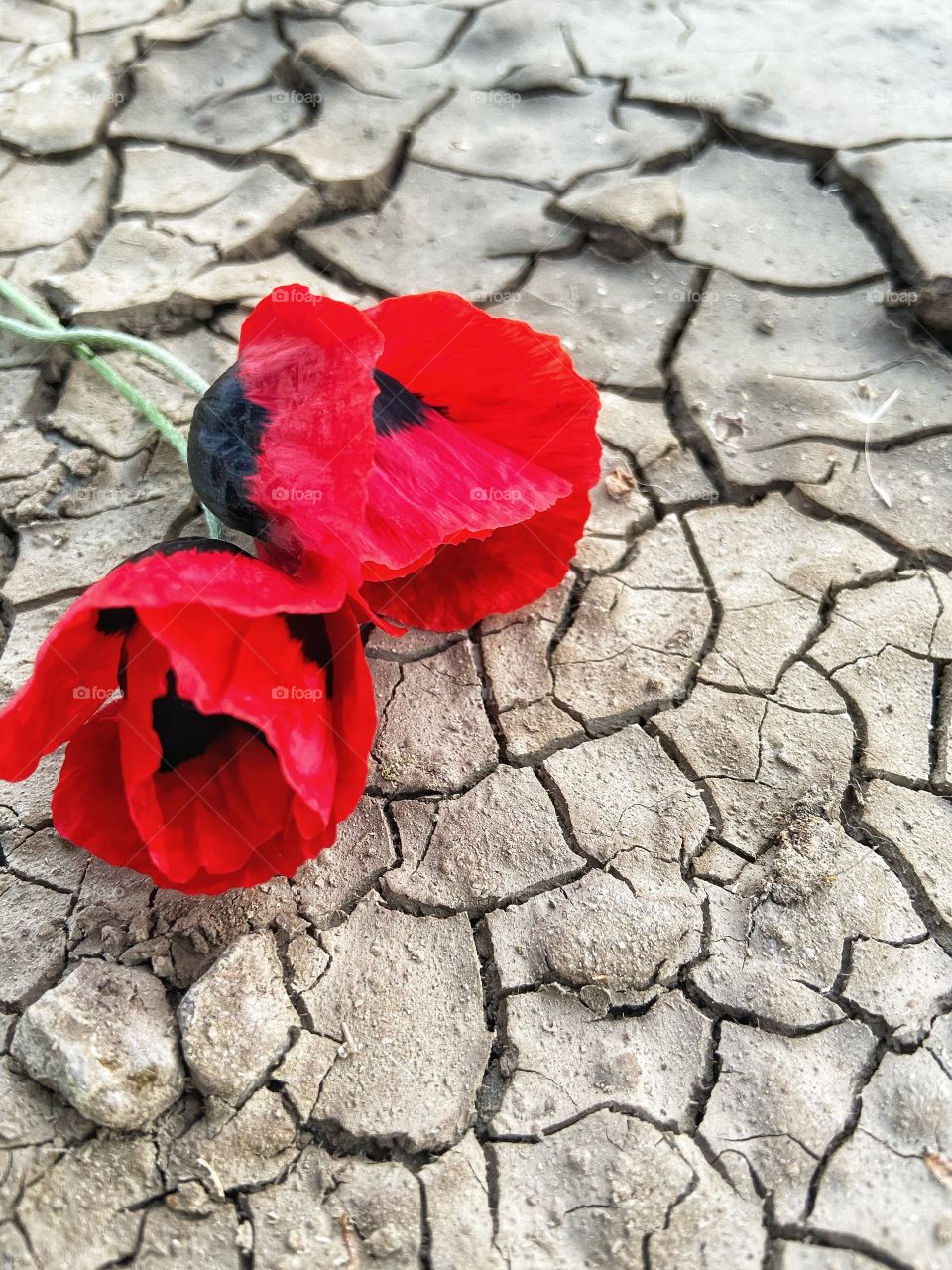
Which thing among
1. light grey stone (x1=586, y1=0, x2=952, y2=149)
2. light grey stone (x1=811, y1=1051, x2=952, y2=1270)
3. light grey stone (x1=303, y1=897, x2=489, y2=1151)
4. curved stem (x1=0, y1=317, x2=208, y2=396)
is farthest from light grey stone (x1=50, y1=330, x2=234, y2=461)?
light grey stone (x1=811, y1=1051, x2=952, y2=1270)

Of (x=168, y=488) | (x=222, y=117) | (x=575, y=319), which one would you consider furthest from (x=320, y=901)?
(x=222, y=117)

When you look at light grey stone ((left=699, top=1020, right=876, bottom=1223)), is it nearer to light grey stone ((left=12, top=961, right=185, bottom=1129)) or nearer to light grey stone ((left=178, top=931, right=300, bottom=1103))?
light grey stone ((left=178, top=931, right=300, bottom=1103))

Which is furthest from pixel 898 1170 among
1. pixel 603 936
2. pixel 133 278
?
pixel 133 278

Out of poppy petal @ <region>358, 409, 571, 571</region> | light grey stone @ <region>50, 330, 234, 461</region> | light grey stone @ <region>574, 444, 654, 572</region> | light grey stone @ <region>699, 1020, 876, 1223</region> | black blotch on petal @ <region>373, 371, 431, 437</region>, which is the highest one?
black blotch on petal @ <region>373, 371, 431, 437</region>

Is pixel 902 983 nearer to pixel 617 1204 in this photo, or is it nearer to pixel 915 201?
pixel 617 1204

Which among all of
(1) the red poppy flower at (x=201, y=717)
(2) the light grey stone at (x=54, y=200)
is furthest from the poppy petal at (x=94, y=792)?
(2) the light grey stone at (x=54, y=200)

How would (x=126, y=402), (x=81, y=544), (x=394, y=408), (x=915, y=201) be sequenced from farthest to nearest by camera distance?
(x=915, y=201) < (x=126, y=402) < (x=81, y=544) < (x=394, y=408)

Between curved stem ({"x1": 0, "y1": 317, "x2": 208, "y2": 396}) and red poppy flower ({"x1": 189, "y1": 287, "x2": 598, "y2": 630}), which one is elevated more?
red poppy flower ({"x1": 189, "y1": 287, "x2": 598, "y2": 630})
